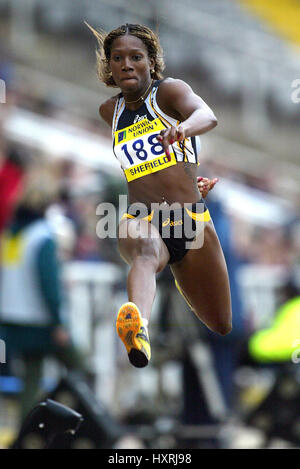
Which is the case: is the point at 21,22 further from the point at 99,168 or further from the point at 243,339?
the point at 243,339

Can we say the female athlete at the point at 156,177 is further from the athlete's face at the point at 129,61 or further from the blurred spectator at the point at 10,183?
the blurred spectator at the point at 10,183

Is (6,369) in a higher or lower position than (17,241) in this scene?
lower

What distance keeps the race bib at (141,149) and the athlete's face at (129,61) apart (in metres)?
0.23

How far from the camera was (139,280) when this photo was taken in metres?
4.37

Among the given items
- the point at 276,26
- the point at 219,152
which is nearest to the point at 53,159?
the point at 219,152

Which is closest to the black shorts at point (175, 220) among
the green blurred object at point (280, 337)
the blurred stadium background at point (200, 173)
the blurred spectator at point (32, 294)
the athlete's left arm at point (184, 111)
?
the athlete's left arm at point (184, 111)

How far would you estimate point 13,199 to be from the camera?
7.45 metres

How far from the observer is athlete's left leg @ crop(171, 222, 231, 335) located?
15.9 feet

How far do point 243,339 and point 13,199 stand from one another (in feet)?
11.1

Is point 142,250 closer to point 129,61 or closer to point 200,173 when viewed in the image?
point 129,61

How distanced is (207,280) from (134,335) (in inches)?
34.1

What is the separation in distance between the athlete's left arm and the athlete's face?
178 mm

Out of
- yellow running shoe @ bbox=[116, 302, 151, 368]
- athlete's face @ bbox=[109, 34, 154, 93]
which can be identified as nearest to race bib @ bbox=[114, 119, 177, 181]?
athlete's face @ bbox=[109, 34, 154, 93]

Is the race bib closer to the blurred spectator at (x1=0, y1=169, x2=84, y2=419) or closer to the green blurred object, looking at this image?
the blurred spectator at (x1=0, y1=169, x2=84, y2=419)
